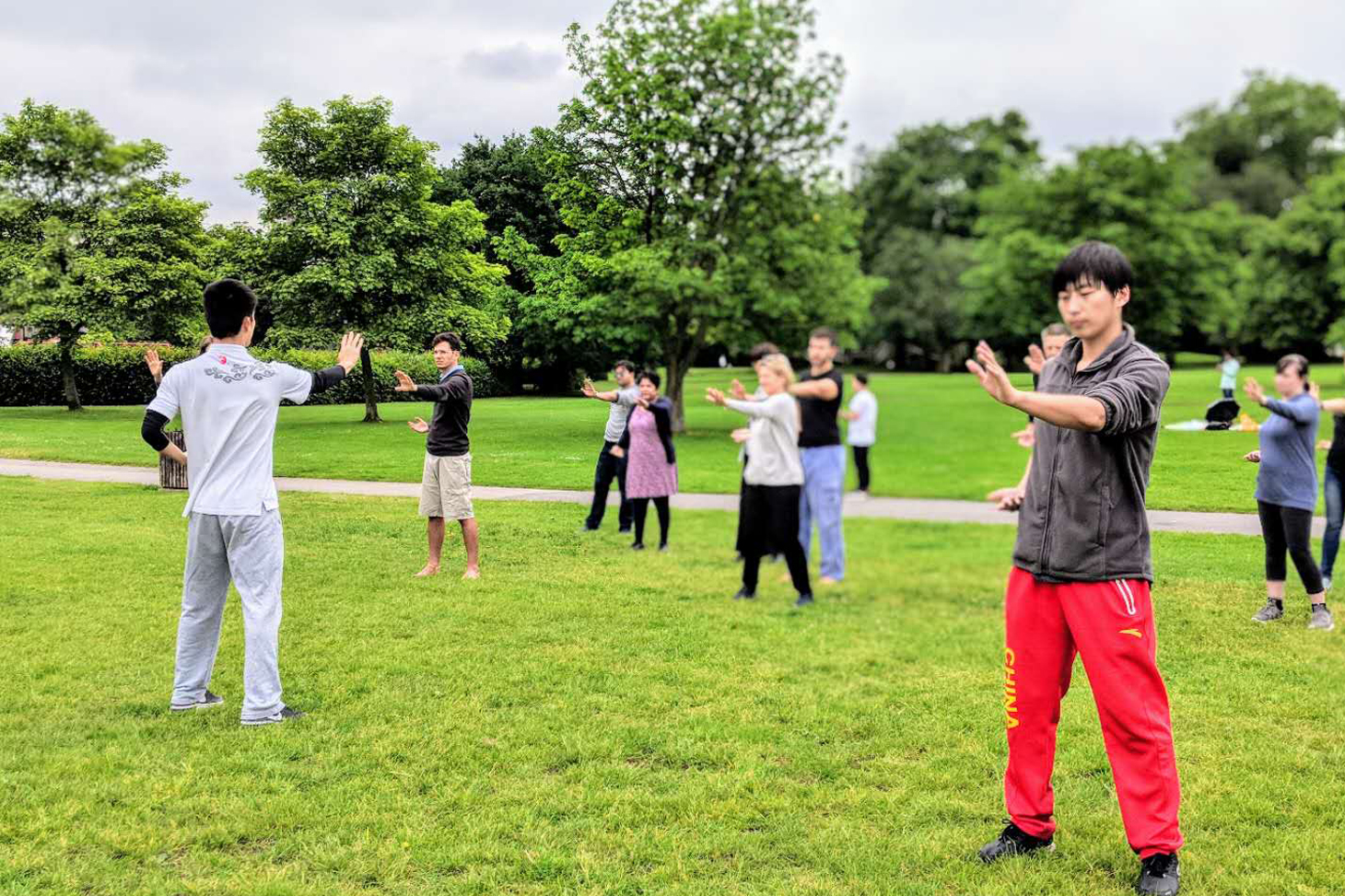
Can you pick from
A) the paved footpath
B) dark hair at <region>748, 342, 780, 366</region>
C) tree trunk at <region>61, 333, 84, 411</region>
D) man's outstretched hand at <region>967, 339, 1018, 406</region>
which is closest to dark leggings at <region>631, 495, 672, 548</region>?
the paved footpath

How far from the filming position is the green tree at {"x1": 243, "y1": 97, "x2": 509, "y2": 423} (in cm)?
618

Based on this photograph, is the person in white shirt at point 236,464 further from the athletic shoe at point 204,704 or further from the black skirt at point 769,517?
the black skirt at point 769,517

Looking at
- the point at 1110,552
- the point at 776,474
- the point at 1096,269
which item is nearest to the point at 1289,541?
the point at 776,474

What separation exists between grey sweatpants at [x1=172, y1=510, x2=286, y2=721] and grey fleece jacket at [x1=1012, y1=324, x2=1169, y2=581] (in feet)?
12.0

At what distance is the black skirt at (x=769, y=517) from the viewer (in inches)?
339

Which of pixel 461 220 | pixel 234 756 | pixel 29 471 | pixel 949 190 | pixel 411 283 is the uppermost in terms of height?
pixel 949 190

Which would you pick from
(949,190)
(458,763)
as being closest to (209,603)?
(458,763)

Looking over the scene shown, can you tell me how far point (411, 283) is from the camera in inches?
247

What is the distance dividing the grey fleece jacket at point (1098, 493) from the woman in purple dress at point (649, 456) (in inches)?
239

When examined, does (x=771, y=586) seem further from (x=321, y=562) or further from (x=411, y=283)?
(x=411, y=283)

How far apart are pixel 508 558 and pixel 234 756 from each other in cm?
385

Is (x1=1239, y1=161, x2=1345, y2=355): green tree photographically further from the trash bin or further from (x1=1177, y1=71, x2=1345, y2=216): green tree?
the trash bin

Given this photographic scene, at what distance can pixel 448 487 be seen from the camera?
7703mm

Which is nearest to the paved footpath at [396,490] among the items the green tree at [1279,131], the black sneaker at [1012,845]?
the black sneaker at [1012,845]
